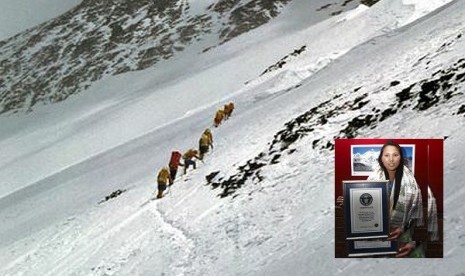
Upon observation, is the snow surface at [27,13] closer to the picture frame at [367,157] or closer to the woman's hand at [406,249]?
the picture frame at [367,157]

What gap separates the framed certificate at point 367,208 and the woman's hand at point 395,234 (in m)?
0.06

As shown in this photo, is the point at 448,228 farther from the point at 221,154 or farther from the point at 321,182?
the point at 221,154

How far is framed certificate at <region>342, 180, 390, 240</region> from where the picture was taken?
9266 mm

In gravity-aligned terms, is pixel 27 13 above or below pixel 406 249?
below

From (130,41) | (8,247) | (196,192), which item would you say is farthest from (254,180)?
(130,41)

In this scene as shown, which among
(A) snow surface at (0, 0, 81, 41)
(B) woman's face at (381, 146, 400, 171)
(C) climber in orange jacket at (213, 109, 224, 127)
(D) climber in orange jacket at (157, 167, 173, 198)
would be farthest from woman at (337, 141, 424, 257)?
(A) snow surface at (0, 0, 81, 41)

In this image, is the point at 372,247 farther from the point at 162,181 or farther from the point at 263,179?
the point at 162,181

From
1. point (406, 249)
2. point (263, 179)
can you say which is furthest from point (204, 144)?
point (406, 249)

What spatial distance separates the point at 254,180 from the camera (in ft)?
57.1

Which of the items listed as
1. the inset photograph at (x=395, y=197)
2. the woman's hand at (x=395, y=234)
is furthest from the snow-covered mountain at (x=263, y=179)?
the woman's hand at (x=395, y=234)

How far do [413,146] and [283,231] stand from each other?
15.3ft

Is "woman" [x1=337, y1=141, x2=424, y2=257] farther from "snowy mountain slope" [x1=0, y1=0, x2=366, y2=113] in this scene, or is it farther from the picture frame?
"snowy mountain slope" [x1=0, y1=0, x2=366, y2=113]

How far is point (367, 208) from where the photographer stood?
9.33 meters

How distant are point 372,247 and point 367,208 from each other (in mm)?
659
